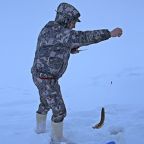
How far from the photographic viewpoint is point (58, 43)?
6.13m

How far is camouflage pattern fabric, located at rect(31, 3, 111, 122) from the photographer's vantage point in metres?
6.06

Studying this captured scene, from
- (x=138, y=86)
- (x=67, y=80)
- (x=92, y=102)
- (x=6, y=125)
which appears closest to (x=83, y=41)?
(x=6, y=125)

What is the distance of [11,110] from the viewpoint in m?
8.98

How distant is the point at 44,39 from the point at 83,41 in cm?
54

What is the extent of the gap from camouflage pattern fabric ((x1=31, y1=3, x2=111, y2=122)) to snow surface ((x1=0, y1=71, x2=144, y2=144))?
0.55m

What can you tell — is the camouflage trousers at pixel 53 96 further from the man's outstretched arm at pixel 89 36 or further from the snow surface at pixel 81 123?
the man's outstretched arm at pixel 89 36

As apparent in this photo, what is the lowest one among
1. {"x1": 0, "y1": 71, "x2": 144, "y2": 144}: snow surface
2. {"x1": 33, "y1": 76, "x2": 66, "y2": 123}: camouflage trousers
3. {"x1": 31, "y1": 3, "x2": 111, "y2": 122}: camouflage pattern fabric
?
{"x1": 0, "y1": 71, "x2": 144, "y2": 144}: snow surface

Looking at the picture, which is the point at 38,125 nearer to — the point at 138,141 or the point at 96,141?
the point at 96,141

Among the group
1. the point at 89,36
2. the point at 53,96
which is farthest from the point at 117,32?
the point at 53,96

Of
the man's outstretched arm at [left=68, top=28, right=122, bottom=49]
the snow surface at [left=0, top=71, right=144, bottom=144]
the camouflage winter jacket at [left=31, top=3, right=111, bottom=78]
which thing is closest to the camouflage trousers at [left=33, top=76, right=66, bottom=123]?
the camouflage winter jacket at [left=31, top=3, right=111, bottom=78]

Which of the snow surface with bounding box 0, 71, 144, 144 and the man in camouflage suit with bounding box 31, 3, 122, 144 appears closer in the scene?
the man in camouflage suit with bounding box 31, 3, 122, 144

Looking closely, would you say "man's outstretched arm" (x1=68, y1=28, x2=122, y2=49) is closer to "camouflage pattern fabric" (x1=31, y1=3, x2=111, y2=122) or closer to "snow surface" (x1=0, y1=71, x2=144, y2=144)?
"camouflage pattern fabric" (x1=31, y1=3, x2=111, y2=122)

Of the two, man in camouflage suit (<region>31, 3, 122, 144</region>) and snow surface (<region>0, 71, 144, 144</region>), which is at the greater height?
man in camouflage suit (<region>31, 3, 122, 144</region>)

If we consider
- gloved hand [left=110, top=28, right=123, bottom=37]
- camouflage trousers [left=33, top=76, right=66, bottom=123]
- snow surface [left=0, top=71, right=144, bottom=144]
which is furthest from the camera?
snow surface [left=0, top=71, right=144, bottom=144]
